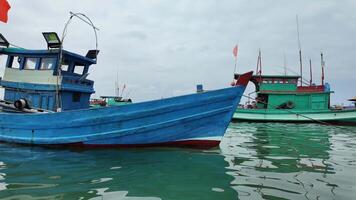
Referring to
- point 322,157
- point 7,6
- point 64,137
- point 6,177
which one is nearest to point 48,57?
point 7,6

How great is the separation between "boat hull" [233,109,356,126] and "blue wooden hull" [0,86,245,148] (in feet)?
54.6

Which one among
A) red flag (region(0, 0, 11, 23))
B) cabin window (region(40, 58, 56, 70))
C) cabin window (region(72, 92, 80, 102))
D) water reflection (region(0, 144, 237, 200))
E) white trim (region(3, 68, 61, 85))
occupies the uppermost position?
red flag (region(0, 0, 11, 23))

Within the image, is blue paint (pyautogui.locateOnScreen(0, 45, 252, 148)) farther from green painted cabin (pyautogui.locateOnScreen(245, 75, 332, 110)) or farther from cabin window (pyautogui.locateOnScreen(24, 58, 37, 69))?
green painted cabin (pyautogui.locateOnScreen(245, 75, 332, 110))

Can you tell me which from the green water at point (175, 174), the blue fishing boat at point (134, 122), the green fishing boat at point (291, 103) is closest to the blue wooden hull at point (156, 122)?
the blue fishing boat at point (134, 122)

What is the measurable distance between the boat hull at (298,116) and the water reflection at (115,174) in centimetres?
1867

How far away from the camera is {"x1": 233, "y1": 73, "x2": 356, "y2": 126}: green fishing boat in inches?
1019

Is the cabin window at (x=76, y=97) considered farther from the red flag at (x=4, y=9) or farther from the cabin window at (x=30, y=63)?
the red flag at (x=4, y=9)

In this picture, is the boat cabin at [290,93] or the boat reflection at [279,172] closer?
the boat reflection at [279,172]

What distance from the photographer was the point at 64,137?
32.6 ft

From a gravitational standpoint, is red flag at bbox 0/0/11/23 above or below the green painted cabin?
above

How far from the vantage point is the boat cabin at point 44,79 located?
11531mm

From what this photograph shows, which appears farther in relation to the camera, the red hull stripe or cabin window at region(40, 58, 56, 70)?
cabin window at region(40, 58, 56, 70)

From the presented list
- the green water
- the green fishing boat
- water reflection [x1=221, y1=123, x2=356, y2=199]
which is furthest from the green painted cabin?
the green water

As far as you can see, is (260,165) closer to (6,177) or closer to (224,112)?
(224,112)
